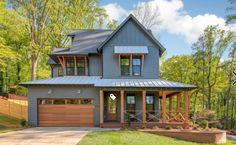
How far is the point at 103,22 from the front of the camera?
3541 cm

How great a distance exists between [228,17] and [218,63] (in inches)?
490

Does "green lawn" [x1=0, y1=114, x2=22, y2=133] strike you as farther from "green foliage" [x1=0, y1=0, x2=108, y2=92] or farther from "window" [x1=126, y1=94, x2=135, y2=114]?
"window" [x1=126, y1=94, x2=135, y2=114]

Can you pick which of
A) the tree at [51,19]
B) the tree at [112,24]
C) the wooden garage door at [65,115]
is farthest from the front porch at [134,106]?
the tree at [112,24]

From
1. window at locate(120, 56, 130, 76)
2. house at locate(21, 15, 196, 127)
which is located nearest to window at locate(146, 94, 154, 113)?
house at locate(21, 15, 196, 127)

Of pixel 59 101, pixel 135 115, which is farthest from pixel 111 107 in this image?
pixel 59 101

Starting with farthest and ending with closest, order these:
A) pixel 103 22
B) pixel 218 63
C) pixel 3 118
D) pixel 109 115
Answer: pixel 103 22, pixel 218 63, pixel 3 118, pixel 109 115

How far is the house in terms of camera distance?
17219 mm

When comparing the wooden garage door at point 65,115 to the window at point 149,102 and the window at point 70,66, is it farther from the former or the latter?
the window at point 149,102

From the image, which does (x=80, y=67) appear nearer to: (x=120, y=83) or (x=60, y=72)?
(x=60, y=72)

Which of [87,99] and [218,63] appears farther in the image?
[218,63]

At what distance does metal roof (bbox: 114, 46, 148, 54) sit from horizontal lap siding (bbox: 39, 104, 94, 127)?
5.12m

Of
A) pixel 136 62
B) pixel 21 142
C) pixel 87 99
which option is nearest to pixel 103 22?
pixel 136 62

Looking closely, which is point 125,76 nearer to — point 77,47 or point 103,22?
point 77,47

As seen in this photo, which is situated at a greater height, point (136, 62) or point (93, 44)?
point (93, 44)
